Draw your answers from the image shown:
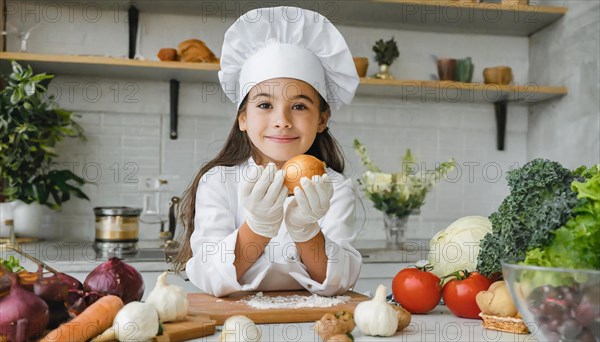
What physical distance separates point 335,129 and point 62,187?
117 cm

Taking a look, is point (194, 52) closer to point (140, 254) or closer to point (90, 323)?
point (140, 254)

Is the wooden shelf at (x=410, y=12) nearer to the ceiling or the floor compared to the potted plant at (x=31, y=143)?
nearer to the ceiling

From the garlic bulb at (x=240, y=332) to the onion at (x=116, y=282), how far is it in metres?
0.19

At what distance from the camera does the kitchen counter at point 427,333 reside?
0.87 m

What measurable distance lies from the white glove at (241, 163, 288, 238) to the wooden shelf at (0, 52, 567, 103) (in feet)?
4.66

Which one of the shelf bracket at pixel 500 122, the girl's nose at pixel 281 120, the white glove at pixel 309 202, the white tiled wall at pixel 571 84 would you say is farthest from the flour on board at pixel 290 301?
the shelf bracket at pixel 500 122

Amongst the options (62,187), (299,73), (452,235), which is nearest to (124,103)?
(62,187)

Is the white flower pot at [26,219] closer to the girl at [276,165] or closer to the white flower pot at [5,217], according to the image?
the white flower pot at [5,217]

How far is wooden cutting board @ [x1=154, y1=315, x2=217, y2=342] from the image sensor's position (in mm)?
828

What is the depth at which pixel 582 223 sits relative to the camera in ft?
2.58

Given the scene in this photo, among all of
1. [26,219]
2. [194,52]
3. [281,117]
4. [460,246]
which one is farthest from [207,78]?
[460,246]

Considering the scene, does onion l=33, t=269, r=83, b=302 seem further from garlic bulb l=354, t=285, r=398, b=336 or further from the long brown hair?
the long brown hair

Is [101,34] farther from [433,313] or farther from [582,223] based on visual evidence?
[582,223]

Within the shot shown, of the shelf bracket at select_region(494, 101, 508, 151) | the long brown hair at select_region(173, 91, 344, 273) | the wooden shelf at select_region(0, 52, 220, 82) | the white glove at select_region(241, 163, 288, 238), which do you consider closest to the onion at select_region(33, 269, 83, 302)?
the white glove at select_region(241, 163, 288, 238)
